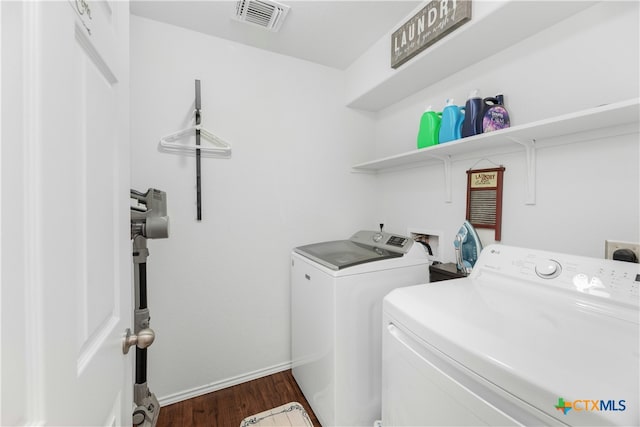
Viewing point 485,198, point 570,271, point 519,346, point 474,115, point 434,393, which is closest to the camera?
point 519,346

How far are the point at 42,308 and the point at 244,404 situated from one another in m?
1.85

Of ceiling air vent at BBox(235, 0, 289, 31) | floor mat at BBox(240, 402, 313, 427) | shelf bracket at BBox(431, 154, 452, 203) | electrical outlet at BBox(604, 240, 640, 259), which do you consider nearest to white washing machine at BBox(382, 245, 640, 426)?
electrical outlet at BBox(604, 240, 640, 259)

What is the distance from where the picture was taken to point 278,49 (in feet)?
6.63

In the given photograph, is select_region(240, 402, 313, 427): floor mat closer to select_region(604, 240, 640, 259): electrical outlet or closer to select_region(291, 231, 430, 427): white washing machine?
select_region(291, 231, 430, 427): white washing machine

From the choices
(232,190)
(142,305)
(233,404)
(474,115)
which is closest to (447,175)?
(474,115)

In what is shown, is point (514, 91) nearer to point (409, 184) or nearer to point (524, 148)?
point (524, 148)

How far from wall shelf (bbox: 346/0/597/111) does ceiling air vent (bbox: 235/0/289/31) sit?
2.45 ft

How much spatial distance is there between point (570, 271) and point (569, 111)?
0.76 m

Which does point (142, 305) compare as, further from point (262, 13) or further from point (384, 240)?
point (262, 13)

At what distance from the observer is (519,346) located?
713mm

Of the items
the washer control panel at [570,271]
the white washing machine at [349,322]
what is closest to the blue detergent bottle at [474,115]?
the washer control panel at [570,271]

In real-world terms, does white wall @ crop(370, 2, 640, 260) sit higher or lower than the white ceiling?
lower

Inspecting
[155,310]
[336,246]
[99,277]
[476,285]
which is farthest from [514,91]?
[155,310]

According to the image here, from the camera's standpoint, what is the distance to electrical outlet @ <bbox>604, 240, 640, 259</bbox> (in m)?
1.04
